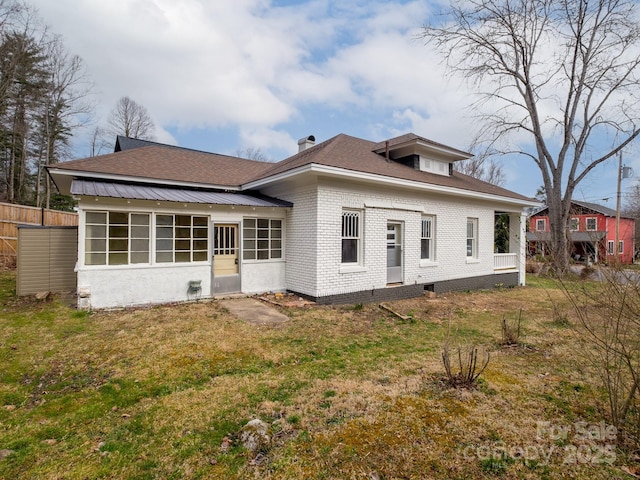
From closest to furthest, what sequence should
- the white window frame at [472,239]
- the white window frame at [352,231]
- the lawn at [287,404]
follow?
the lawn at [287,404] < the white window frame at [352,231] < the white window frame at [472,239]

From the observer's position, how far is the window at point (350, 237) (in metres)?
9.45

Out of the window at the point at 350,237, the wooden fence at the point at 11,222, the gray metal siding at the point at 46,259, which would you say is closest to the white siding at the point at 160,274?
the window at the point at 350,237

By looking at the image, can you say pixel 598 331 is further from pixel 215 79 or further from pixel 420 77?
pixel 215 79

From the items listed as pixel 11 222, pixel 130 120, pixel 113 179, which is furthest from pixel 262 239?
pixel 130 120

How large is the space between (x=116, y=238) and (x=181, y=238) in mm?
1521

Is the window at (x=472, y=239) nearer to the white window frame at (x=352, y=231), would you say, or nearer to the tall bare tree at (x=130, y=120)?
the white window frame at (x=352, y=231)

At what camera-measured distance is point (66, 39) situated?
20.4 metres

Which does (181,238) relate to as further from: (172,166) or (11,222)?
(11,222)

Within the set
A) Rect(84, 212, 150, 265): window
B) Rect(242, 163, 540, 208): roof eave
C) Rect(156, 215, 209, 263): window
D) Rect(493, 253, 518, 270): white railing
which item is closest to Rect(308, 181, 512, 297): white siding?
Rect(242, 163, 540, 208): roof eave

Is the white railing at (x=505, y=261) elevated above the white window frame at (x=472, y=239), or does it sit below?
below

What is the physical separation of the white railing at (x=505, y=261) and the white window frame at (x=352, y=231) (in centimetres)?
792

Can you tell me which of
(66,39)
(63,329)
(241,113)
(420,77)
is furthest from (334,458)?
(66,39)

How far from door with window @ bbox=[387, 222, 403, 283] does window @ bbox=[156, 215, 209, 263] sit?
5798 millimetres

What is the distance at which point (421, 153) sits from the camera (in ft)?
40.1
